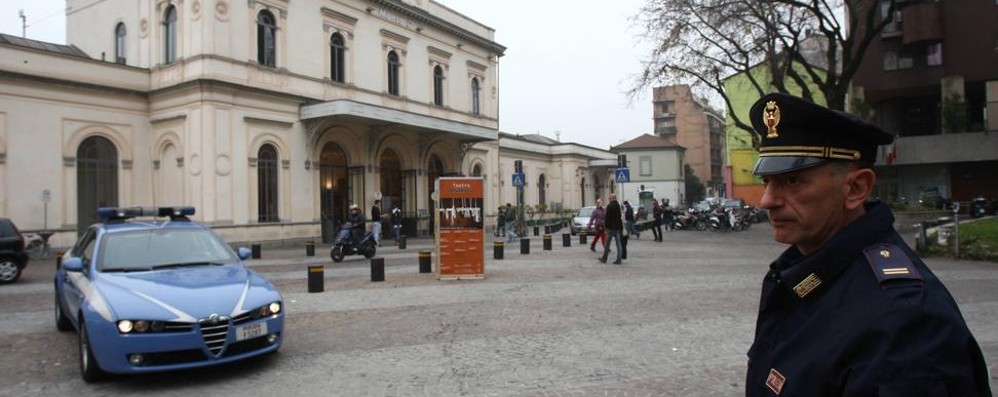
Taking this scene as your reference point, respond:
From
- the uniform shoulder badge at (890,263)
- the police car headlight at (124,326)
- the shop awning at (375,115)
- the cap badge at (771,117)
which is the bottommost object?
the police car headlight at (124,326)

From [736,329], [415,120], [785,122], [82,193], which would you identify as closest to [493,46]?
[415,120]

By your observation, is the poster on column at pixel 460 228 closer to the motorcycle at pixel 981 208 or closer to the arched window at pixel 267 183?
the arched window at pixel 267 183

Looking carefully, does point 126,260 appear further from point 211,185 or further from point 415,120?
point 415,120

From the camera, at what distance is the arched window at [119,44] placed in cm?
2553

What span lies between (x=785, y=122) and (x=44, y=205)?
24.8 meters

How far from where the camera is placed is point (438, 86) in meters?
34.6

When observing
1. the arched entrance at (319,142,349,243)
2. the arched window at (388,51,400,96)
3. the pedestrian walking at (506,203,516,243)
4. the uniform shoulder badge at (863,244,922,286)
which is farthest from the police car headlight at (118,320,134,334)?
the arched window at (388,51,400,96)

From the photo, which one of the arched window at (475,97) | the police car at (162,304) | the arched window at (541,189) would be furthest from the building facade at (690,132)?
the police car at (162,304)

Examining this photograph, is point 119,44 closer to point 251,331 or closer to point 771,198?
point 251,331

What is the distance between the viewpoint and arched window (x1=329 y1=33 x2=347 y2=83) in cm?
2777

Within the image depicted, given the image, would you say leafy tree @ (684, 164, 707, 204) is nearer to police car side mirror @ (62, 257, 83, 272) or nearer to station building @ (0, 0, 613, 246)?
station building @ (0, 0, 613, 246)

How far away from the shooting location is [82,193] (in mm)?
22500

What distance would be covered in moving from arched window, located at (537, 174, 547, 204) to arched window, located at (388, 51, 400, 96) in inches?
722

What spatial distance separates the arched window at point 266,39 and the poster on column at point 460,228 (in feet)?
47.6
